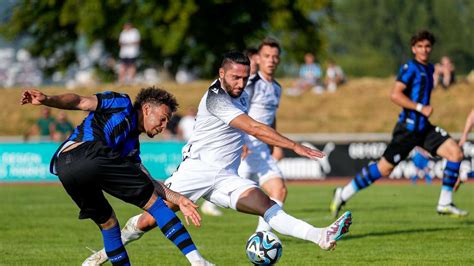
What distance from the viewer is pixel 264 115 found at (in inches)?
548

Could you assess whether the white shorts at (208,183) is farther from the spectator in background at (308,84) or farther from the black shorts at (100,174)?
the spectator in background at (308,84)

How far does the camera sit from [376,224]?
51.0ft

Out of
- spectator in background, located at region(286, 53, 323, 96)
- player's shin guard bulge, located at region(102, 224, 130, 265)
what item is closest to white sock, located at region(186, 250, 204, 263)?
player's shin guard bulge, located at region(102, 224, 130, 265)

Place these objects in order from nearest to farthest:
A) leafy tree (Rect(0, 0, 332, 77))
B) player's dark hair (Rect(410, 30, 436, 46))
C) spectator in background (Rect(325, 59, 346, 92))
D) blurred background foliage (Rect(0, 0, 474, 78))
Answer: player's dark hair (Rect(410, 30, 436, 46))
spectator in background (Rect(325, 59, 346, 92))
leafy tree (Rect(0, 0, 332, 77))
blurred background foliage (Rect(0, 0, 474, 78))

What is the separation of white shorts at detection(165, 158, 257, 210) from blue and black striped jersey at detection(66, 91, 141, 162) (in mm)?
1405

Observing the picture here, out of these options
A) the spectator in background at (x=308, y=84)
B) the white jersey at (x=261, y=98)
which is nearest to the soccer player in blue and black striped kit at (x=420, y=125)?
the white jersey at (x=261, y=98)

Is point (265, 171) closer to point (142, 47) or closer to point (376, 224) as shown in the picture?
point (376, 224)

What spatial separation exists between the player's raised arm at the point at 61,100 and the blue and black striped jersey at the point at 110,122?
0.09 metres

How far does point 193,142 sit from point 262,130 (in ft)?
3.91

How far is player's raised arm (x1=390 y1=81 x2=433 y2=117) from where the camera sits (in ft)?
48.2

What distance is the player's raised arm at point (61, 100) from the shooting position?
8.77 m

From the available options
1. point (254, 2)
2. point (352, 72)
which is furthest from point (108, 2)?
point (352, 72)

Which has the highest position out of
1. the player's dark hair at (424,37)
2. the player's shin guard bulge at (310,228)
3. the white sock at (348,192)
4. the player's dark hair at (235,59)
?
the player's dark hair at (424,37)

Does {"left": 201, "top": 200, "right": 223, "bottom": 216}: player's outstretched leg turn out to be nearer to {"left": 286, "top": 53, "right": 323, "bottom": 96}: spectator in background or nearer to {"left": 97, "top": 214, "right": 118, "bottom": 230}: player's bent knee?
{"left": 97, "top": 214, "right": 118, "bottom": 230}: player's bent knee
